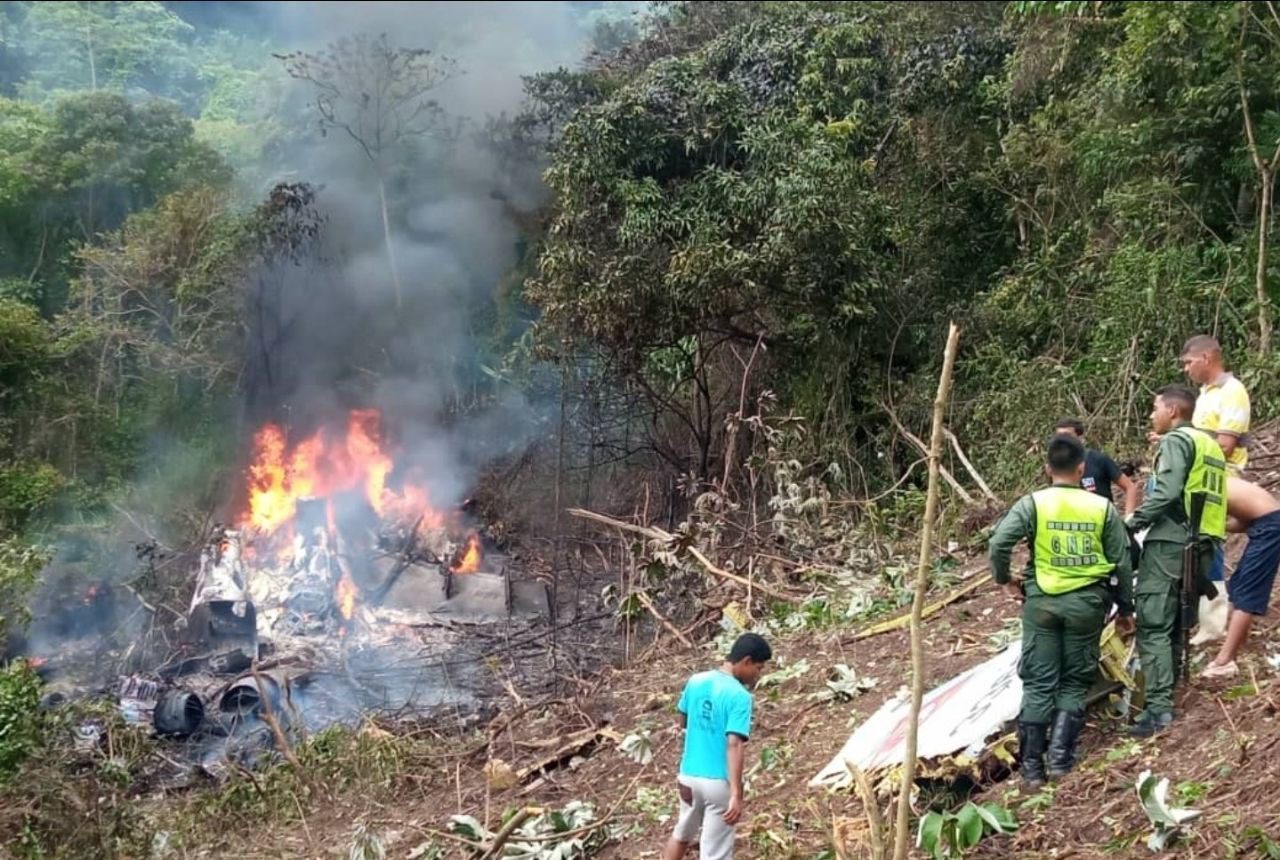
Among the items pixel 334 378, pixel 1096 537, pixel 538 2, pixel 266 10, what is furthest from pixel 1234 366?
pixel 266 10

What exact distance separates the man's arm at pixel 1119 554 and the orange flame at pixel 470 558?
1270cm

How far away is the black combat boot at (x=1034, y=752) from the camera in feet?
13.6

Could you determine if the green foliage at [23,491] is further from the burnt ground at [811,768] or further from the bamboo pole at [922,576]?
the bamboo pole at [922,576]

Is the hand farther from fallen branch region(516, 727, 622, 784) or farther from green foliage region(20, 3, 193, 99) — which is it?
green foliage region(20, 3, 193, 99)

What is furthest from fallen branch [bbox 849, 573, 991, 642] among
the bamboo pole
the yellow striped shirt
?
the bamboo pole

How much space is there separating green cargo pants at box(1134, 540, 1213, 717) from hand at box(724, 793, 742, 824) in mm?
1635

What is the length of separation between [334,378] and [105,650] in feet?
28.8

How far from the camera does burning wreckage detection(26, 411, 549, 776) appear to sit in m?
11.2

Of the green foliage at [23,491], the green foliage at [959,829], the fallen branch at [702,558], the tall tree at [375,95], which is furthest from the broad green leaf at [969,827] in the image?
the tall tree at [375,95]

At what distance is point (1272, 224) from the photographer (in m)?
9.14

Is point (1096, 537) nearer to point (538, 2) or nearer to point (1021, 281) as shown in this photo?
point (1021, 281)

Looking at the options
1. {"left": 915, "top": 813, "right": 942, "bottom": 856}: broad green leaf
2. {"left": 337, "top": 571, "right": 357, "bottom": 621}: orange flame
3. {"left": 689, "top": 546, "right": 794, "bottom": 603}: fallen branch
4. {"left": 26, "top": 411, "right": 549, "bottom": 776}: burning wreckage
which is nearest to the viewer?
{"left": 915, "top": 813, "right": 942, "bottom": 856}: broad green leaf

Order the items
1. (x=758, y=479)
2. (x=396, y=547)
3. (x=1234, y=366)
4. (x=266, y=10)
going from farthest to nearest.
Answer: (x=266, y=10)
(x=396, y=547)
(x=758, y=479)
(x=1234, y=366)

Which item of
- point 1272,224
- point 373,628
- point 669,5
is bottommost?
point 373,628
